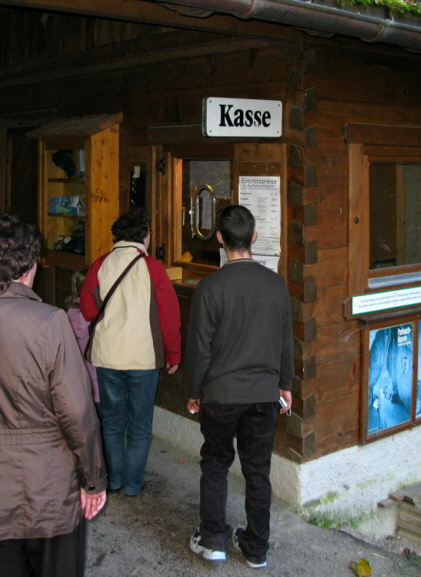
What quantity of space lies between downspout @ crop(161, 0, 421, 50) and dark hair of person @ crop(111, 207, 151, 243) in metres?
1.63

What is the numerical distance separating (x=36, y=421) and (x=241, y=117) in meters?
2.79

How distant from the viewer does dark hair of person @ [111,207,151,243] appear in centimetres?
557

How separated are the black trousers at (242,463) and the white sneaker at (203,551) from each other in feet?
0.10

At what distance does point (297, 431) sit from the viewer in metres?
5.71

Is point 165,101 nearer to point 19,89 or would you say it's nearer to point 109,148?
point 109,148

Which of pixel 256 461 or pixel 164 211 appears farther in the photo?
pixel 164 211

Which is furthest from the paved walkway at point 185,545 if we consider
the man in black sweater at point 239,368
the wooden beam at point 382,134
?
the wooden beam at point 382,134

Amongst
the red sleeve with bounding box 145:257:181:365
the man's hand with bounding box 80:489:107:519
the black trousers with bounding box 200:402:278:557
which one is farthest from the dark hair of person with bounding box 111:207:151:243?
the man's hand with bounding box 80:489:107:519

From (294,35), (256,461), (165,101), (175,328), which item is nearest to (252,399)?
(256,461)

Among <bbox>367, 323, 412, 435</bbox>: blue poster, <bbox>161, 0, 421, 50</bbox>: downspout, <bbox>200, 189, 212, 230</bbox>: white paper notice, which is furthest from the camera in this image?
<bbox>200, 189, 212, 230</bbox>: white paper notice

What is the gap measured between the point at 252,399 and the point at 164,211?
2.55 meters

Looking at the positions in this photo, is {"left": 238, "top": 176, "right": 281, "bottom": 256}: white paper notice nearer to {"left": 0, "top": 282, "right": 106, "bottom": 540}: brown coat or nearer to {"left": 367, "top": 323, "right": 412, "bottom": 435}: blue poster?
{"left": 367, "top": 323, "right": 412, "bottom": 435}: blue poster

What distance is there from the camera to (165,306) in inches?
219

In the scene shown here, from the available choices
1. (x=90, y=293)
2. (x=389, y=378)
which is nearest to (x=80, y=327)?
(x=90, y=293)
